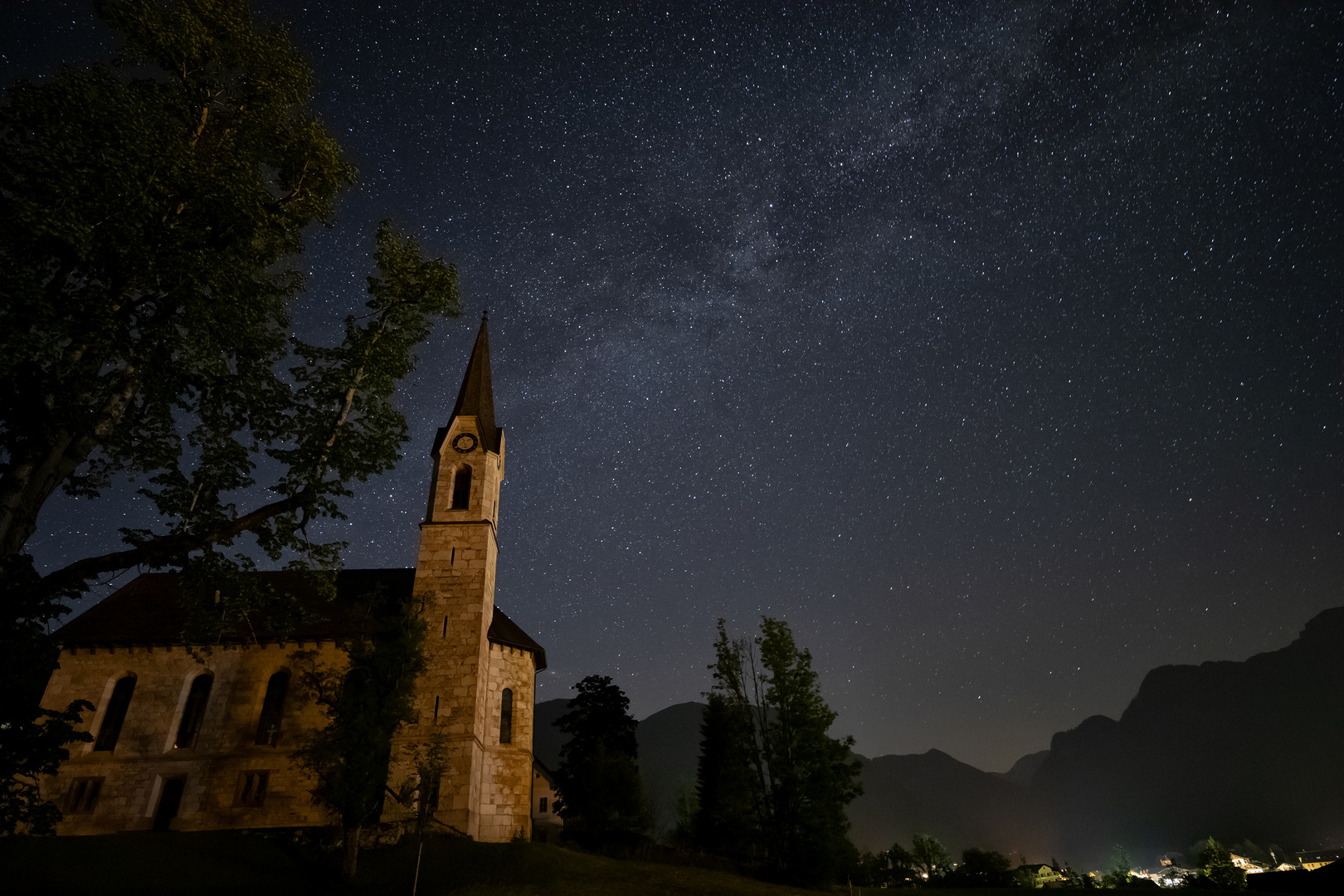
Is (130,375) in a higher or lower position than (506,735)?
higher

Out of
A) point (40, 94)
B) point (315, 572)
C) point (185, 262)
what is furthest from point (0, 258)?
point (315, 572)

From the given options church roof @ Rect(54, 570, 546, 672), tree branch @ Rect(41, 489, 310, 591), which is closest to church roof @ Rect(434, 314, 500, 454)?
church roof @ Rect(54, 570, 546, 672)

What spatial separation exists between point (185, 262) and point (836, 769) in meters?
30.2

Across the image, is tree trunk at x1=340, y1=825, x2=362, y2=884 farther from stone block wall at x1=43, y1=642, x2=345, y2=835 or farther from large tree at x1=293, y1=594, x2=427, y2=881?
stone block wall at x1=43, y1=642, x2=345, y2=835

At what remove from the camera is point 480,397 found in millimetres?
38625

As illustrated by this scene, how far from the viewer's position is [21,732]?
13.7m

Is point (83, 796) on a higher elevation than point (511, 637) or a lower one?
lower

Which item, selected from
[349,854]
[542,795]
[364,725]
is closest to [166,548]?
[364,725]

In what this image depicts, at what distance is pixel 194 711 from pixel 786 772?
2651cm

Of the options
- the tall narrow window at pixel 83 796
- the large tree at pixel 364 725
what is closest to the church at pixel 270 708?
the tall narrow window at pixel 83 796

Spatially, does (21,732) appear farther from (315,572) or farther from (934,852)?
(934,852)

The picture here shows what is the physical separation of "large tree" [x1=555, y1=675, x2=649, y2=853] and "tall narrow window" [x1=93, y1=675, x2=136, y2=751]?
2073cm

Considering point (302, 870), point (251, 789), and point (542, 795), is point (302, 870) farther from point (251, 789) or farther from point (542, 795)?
point (542, 795)

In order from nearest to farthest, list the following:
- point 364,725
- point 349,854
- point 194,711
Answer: point 349,854 < point 364,725 < point 194,711
